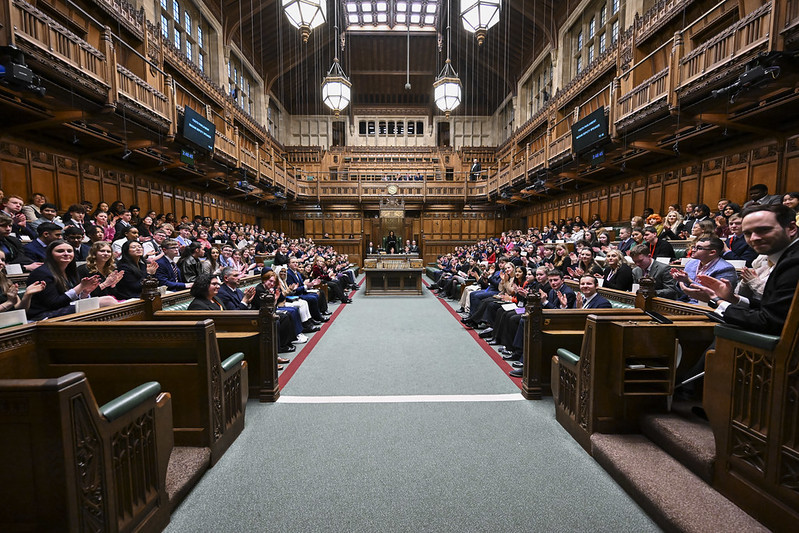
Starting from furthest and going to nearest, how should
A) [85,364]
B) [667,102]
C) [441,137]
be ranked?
[441,137], [667,102], [85,364]

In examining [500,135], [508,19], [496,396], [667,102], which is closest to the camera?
[496,396]

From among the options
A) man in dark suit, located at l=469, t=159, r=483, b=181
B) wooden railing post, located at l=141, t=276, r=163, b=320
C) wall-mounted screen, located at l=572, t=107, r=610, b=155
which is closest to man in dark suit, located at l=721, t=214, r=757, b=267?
wall-mounted screen, located at l=572, t=107, r=610, b=155

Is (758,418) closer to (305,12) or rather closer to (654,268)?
(654,268)

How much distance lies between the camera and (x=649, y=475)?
6.40 ft

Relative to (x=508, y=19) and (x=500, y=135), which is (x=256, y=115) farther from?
(x=500, y=135)

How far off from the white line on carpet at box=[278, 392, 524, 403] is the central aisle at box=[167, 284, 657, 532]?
1cm

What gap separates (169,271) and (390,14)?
19.0 metres

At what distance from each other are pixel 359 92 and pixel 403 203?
10214 millimetres

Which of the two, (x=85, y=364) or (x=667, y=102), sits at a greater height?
(x=667, y=102)

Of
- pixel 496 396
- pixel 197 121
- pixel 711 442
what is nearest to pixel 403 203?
pixel 197 121

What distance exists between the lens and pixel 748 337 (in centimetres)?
153

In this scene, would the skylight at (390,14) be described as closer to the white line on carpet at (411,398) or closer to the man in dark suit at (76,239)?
the man in dark suit at (76,239)

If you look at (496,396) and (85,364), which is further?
(496,396)

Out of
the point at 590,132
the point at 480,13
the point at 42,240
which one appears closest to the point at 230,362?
the point at 42,240
